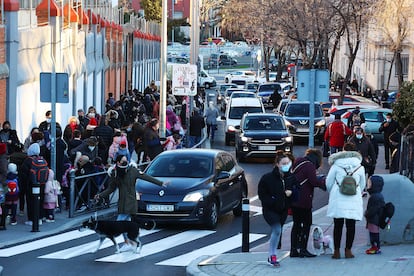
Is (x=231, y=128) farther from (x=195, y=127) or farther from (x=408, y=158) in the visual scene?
(x=408, y=158)

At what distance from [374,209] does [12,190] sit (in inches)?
261

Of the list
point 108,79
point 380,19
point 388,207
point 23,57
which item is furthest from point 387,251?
point 380,19

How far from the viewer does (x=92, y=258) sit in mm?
15492

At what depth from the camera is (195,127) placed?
34312mm

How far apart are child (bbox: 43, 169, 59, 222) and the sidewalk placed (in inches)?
182

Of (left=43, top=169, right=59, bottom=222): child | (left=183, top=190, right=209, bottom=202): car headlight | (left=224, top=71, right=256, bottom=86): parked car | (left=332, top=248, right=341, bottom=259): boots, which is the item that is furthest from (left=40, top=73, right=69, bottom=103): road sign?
(left=224, top=71, right=256, bottom=86): parked car

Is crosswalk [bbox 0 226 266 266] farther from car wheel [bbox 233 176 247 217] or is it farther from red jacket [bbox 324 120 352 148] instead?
red jacket [bbox 324 120 352 148]

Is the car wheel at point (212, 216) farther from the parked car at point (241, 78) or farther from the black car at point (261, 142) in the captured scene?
the parked car at point (241, 78)

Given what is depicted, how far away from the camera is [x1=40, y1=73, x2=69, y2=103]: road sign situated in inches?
772

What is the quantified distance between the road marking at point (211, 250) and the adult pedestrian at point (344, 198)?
8.10 feet

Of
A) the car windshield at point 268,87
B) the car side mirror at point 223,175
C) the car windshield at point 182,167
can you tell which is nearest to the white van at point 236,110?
the car windshield at point 182,167

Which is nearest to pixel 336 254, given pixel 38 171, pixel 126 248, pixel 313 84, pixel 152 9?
pixel 126 248

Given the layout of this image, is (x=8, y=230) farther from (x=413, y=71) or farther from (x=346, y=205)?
(x=413, y=71)

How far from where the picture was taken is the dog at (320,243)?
1453 centimetres
